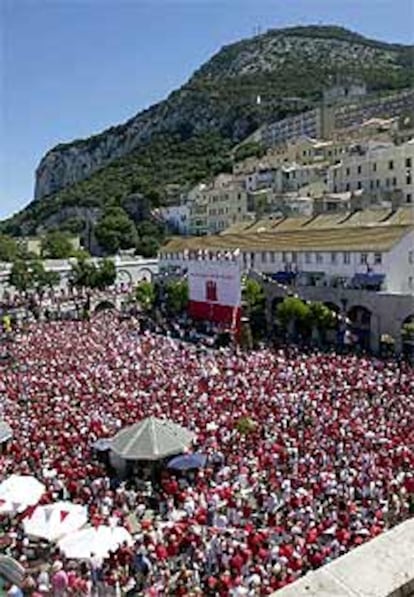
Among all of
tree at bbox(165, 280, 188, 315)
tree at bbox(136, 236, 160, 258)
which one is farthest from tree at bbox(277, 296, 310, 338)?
tree at bbox(136, 236, 160, 258)

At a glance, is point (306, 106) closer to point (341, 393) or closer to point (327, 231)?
point (327, 231)

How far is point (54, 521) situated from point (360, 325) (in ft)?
85.6

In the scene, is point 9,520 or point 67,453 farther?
point 67,453

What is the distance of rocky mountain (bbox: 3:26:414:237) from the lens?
131875 millimetres

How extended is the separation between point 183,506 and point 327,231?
3352cm

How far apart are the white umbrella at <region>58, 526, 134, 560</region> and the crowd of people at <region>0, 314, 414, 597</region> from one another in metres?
0.13

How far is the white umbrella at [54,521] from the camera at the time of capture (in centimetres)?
1239

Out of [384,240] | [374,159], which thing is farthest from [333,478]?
[374,159]

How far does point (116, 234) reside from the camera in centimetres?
9069

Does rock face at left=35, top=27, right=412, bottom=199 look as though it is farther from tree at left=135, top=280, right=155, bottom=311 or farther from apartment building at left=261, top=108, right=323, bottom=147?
tree at left=135, top=280, right=155, bottom=311

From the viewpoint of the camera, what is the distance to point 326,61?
593ft

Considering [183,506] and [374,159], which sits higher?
[374,159]

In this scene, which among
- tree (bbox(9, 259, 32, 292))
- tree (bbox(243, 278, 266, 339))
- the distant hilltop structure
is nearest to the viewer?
tree (bbox(243, 278, 266, 339))

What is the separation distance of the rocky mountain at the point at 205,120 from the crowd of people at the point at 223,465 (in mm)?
82118
